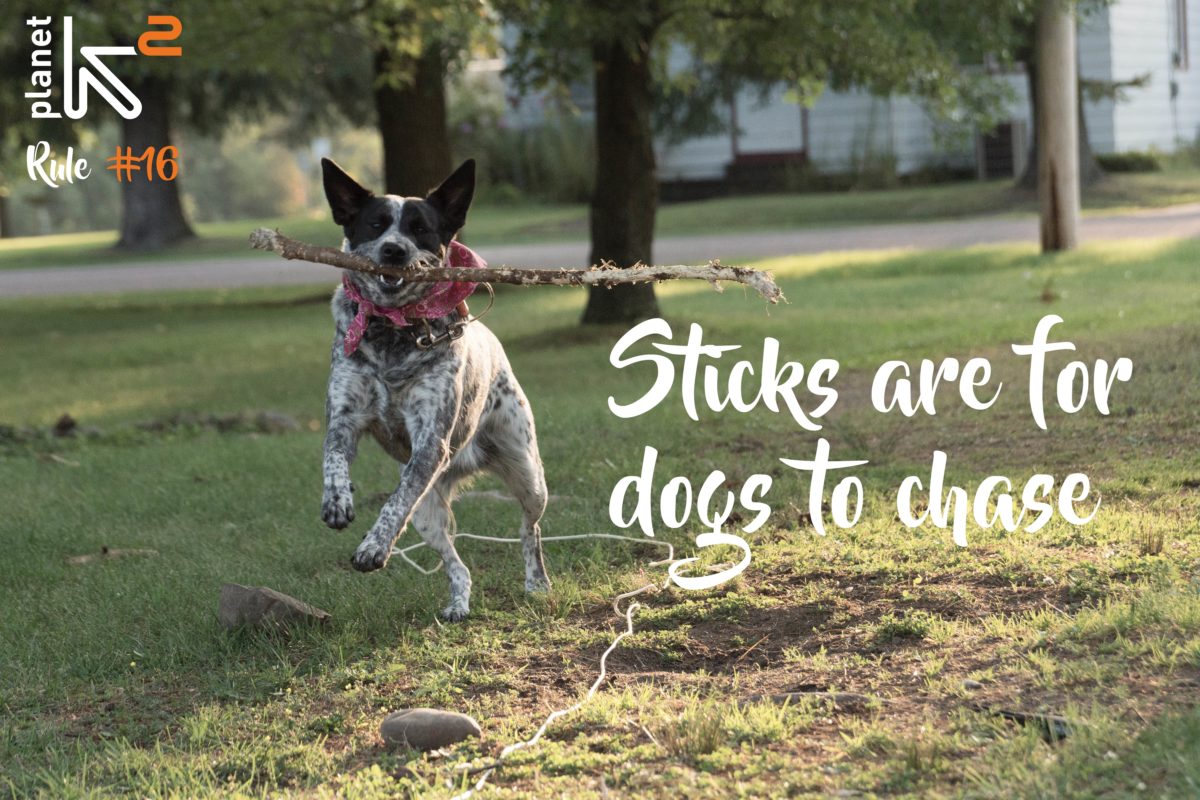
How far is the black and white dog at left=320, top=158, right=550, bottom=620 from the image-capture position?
18.3ft

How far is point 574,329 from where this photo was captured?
624 inches

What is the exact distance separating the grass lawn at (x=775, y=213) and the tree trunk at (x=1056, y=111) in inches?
372

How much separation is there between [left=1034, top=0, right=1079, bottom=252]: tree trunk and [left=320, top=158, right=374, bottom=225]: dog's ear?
1569 centimetres

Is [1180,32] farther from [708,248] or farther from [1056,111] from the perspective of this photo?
[1056,111]

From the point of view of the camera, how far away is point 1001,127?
1542 inches

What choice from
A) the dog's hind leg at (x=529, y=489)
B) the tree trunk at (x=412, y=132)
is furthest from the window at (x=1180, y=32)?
the dog's hind leg at (x=529, y=489)

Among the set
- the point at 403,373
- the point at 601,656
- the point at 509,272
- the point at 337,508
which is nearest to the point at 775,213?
the point at 509,272

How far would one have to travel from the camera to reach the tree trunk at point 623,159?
15.6 meters

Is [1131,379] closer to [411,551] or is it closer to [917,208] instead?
[411,551]

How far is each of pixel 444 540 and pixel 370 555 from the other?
1.00 metres

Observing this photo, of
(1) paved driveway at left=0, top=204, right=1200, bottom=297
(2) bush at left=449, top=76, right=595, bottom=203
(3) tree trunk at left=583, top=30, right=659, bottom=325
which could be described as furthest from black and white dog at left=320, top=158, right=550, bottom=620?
(2) bush at left=449, top=76, right=595, bottom=203

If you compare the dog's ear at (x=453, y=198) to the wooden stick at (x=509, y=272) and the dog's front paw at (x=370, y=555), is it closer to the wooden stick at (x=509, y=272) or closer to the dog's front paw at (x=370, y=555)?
the wooden stick at (x=509, y=272)

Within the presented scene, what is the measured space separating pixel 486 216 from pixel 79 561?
34206mm

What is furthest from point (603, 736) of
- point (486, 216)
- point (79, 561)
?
point (486, 216)
